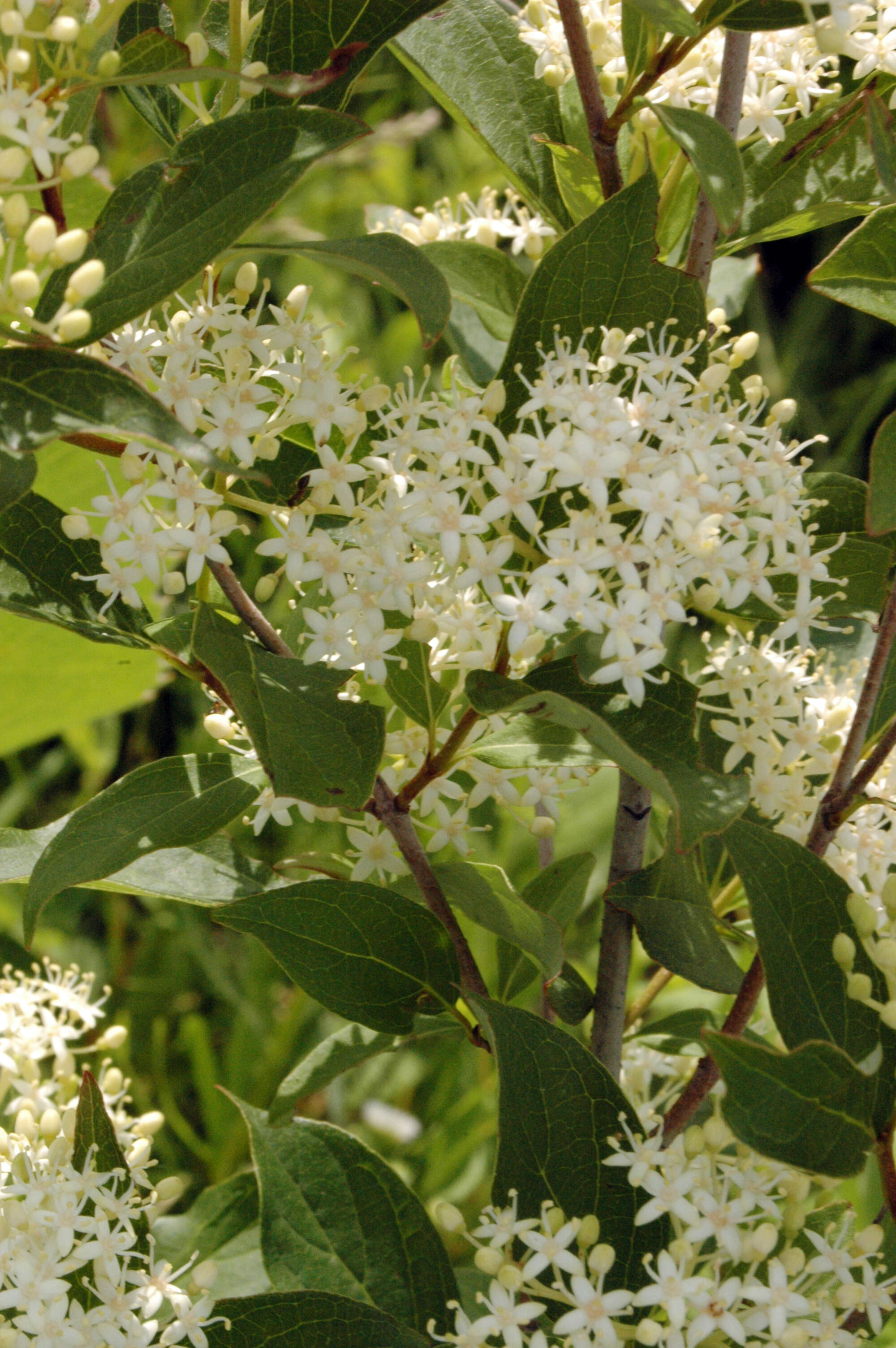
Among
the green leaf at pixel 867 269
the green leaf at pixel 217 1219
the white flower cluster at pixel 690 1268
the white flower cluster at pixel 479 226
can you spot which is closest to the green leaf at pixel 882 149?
the green leaf at pixel 867 269

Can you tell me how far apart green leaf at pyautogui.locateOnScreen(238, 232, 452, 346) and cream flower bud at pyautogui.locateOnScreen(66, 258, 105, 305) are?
0.08m

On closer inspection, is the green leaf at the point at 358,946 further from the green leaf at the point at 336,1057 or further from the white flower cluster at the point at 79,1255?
the white flower cluster at the point at 79,1255

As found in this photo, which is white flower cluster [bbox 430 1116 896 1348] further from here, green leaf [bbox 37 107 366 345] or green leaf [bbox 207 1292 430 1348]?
green leaf [bbox 37 107 366 345]

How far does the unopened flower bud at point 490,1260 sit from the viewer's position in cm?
63

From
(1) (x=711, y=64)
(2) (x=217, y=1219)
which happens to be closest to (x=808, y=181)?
(1) (x=711, y=64)

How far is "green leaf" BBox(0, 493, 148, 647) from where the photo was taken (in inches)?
26.8

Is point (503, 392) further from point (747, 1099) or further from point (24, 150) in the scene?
point (747, 1099)

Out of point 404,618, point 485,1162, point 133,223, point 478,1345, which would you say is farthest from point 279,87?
point 485,1162

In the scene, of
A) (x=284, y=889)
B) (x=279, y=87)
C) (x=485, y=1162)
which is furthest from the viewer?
(x=485, y=1162)

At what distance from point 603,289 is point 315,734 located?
250 mm

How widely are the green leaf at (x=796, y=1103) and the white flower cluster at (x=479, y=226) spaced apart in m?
0.56

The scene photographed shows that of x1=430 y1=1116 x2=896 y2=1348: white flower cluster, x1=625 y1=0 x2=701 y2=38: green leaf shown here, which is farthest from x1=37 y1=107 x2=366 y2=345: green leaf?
x1=430 y1=1116 x2=896 y2=1348: white flower cluster

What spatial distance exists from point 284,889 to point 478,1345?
23 cm

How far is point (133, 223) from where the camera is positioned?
22.1 inches
